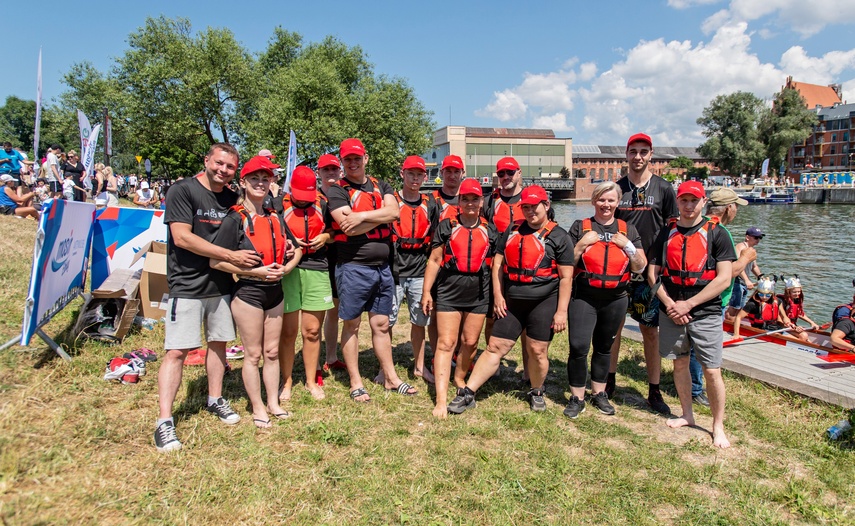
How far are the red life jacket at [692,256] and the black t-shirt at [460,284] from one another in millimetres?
1515

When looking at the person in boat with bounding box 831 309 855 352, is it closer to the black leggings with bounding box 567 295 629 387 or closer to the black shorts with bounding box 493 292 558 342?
the black leggings with bounding box 567 295 629 387

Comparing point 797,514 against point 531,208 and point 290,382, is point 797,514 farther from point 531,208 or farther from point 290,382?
point 290,382

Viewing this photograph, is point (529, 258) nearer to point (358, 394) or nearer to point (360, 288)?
point (360, 288)

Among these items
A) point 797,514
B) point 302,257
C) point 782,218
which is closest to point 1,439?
point 302,257

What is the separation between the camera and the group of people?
145 inches

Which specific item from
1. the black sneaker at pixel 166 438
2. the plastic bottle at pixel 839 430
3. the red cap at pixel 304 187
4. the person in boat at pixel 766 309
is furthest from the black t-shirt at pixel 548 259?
the person in boat at pixel 766 309

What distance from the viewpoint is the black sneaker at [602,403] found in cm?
457

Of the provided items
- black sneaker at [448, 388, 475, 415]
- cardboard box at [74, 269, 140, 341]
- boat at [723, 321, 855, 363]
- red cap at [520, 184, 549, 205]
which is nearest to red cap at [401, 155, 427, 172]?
red cap at [520, 184, 549, 205]

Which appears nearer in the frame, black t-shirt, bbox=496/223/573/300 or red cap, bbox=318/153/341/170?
black t-shirt, bbox=496/223/573/300

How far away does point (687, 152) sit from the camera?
146 m

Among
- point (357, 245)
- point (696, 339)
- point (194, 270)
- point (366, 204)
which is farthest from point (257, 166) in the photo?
point (696, 339)

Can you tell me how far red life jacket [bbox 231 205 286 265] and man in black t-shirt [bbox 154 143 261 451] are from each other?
3.3 inches

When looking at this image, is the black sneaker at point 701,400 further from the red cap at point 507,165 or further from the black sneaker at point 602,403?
the red cap at point 507,165

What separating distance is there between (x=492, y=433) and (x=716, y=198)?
338 centimetres
